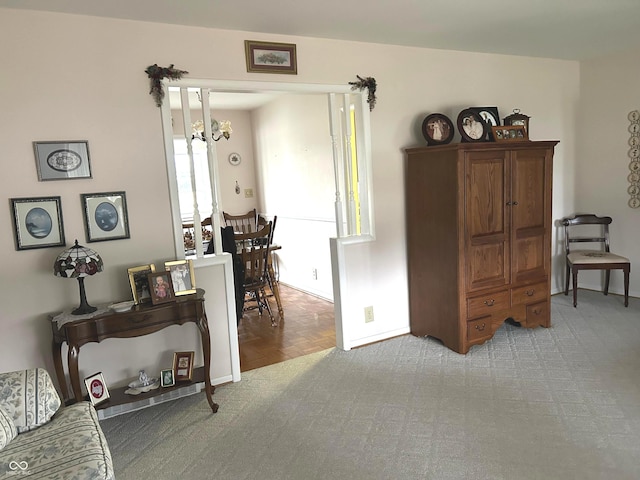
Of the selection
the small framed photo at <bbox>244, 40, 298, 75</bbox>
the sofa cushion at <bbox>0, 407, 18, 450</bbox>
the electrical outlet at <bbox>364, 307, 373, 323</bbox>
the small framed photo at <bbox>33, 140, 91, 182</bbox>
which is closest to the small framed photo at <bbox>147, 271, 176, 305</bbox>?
the small framed photo at <bbox>33, 140, 91, 182</bbox>

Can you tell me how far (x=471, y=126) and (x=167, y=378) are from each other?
2.83 meters

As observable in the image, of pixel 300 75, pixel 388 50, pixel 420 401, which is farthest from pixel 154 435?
pixel 388 50

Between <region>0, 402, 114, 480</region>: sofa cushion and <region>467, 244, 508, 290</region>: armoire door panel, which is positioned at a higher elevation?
<region>467, 244, 508, 290</region>: armoire door panel

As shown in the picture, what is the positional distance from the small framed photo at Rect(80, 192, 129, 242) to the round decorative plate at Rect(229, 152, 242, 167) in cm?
397

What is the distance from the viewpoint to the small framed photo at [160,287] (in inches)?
105

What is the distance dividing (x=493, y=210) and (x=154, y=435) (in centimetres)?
271

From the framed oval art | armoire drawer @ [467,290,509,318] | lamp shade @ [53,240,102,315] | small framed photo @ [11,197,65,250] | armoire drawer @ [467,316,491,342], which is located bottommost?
armoire drawer @ [467,316,491,342]

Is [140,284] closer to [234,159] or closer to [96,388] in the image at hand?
[96,388]

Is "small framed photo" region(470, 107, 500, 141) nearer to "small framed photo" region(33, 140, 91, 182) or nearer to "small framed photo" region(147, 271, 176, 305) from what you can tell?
"small framed photo" region(147, 271, 176, 305)

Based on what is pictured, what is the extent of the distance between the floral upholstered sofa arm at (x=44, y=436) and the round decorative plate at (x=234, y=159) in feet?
16.2

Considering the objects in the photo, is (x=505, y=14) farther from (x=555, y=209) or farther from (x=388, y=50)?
(x=555, y=209)

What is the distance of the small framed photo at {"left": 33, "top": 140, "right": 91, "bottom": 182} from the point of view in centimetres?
258

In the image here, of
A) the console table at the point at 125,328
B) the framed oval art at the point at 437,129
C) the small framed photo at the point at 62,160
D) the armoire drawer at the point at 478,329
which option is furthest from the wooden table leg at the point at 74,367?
the framed oval art at the point at 437,129

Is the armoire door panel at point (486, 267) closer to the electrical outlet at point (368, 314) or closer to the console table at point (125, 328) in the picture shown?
the electrical outlet at point (368, 314)
